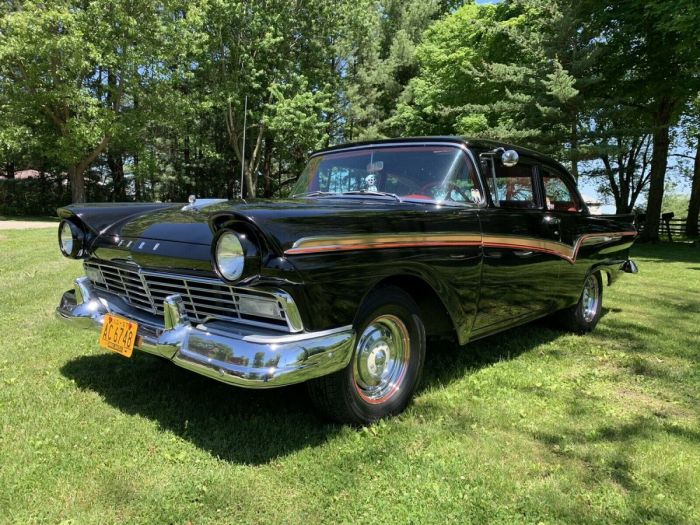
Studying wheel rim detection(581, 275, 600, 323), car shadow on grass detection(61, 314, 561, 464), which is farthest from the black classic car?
wheel rim detection(581, 275, 600, 323)

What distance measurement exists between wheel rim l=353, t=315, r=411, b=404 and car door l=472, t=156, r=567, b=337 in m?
0.69

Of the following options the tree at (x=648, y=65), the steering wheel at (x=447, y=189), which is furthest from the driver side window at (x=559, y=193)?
the tree at (x=648, y=65)

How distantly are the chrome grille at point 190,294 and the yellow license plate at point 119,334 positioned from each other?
173 mm

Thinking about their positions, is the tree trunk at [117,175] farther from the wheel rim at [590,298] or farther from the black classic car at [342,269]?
the wheel rim at [590,298]

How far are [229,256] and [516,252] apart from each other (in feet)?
7.56

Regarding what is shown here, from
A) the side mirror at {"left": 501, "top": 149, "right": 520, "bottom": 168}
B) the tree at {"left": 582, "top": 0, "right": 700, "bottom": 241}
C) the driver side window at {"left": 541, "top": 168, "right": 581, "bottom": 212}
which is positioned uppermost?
the tree at {"left": 582, "top": 0, "right": 700, "bottom": 241}

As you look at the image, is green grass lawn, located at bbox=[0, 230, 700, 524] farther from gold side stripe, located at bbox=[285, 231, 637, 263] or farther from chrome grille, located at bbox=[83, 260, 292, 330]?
gold side stripe, located at bbox=[285, 231, 637, 263]

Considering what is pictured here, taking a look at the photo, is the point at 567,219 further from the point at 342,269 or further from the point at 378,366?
the point at 342,269

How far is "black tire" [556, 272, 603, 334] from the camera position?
17.3 feet

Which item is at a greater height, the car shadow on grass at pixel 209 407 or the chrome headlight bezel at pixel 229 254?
the chrome headlight bezel at pixel 229 254

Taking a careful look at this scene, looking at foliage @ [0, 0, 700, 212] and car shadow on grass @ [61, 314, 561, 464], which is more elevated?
foliage @ [0, 0, 700, 212]

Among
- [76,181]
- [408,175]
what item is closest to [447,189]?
[408,175]

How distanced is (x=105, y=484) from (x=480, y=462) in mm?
1839

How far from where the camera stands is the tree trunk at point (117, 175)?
31.4 m
